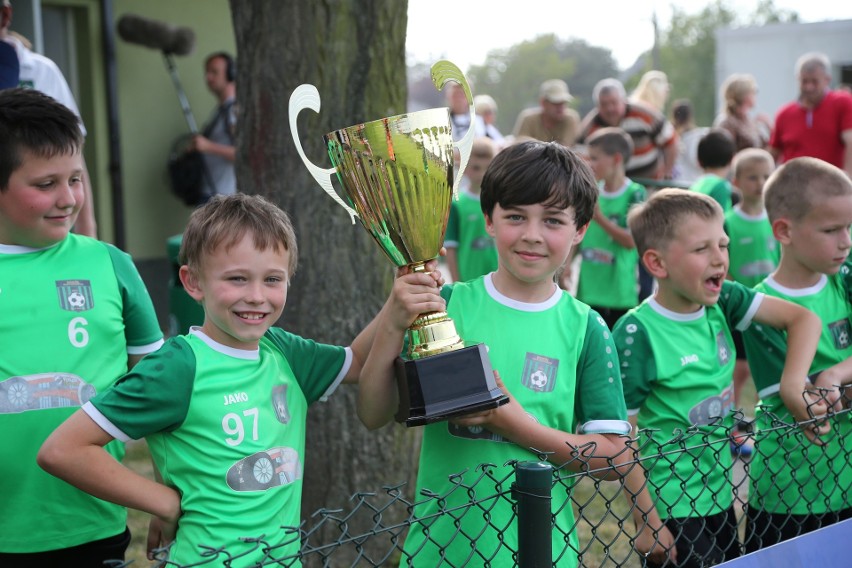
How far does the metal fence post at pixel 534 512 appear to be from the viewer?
1.98m

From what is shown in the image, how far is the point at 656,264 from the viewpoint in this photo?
3.15 m

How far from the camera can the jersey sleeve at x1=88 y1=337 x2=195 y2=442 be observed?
7.12 feet

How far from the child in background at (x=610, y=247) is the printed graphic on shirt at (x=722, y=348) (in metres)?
3.10

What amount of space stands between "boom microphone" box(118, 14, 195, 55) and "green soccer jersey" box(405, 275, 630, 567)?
6371 mm

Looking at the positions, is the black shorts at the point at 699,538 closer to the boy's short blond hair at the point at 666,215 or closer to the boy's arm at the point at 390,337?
the boy's short blond hair at the point at 666,215

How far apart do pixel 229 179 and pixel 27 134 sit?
587 centimetres

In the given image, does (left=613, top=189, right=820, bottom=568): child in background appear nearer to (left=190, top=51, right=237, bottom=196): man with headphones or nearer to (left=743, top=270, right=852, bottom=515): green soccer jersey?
(left=743, top=270, right=852, bottom=515): green soccer jersey

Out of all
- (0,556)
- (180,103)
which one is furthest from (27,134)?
(180,103)

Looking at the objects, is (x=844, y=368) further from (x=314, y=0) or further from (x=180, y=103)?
(x=180, y=103)

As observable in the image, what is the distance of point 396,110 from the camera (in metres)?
4.06

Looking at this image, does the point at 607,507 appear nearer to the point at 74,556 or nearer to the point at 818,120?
the point at 74,556

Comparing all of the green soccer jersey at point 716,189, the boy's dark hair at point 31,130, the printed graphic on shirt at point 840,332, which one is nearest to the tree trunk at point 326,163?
the boy's dark hair at point 31,130

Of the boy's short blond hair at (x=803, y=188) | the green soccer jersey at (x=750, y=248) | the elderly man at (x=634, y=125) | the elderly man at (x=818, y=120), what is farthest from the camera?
the elderly man at (x=634, y=125)

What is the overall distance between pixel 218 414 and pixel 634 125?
753 centimetres
